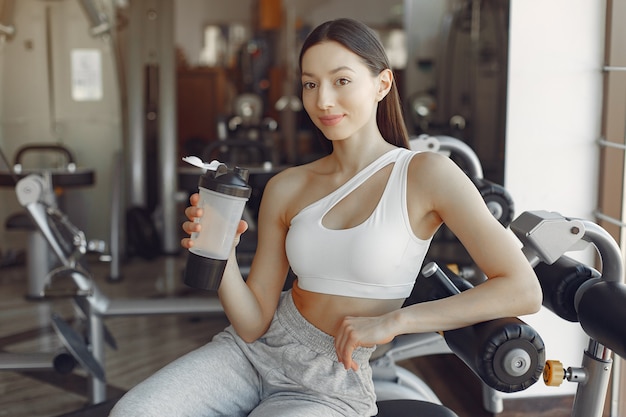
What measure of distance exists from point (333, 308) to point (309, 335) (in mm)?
71

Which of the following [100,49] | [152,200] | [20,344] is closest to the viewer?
[20,344]

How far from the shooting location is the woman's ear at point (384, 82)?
1417 mm

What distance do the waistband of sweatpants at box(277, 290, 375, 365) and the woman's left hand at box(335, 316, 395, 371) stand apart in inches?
4.5

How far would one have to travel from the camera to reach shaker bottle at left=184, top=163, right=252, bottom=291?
1214mm

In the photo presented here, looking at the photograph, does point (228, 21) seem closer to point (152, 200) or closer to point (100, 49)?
point (152, 200)

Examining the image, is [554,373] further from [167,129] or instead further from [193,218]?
[167,129]

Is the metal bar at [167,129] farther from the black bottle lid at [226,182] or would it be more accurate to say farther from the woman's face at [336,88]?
the black bottle lid at [226,182]

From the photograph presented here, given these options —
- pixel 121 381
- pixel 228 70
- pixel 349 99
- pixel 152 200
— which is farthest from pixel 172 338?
pixel 228 70

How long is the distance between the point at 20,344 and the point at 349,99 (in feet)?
8.36

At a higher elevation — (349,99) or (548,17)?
(548,17)

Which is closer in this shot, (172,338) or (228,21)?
(172,338)

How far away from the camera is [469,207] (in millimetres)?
1261

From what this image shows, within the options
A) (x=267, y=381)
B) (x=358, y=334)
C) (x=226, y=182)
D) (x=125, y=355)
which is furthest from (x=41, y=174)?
(x=358, y=334)

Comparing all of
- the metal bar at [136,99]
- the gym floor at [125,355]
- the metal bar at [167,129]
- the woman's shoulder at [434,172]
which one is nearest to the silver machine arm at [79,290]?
the gym floor at [125,355]
